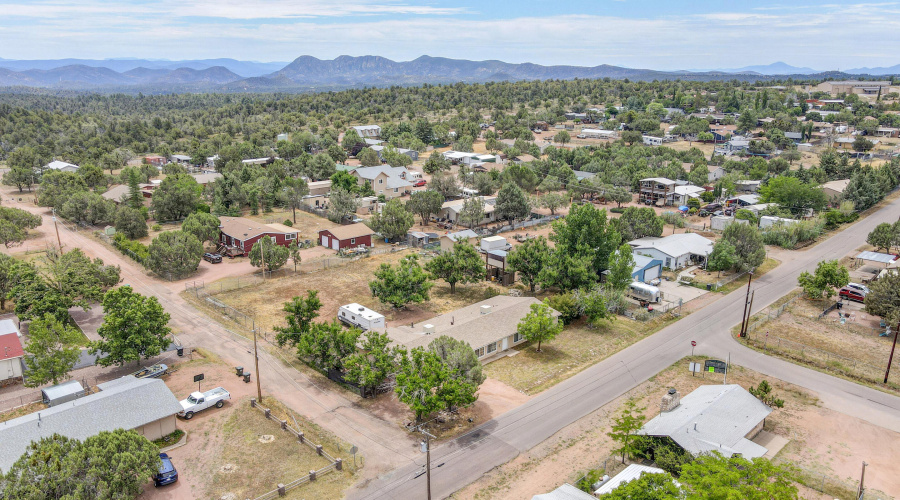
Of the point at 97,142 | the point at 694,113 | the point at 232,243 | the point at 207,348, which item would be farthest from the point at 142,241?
the point at 694,113

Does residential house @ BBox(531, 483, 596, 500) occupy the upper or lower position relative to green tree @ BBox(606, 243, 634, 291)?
lower

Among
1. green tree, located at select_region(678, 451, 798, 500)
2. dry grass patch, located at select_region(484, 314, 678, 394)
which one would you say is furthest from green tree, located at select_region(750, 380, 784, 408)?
green tree, located at select_region(678, 451, 798, 500)

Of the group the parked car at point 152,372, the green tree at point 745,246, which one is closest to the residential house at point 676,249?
the green tree at point 745,246

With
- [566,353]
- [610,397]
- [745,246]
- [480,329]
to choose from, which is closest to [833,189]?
[745,246]

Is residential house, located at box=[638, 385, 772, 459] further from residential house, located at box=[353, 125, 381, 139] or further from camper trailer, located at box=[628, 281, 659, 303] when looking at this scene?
residential house, located at box=[353, 125, 381, 139]

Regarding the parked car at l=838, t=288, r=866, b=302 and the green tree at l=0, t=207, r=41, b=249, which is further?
the green tree at l=0, t=207, r=41, b=249

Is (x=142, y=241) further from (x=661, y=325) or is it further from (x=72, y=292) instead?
(x=661, y=325)

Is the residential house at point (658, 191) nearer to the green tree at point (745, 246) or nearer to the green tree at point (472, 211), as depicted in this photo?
the green tree at point (745, 246)
